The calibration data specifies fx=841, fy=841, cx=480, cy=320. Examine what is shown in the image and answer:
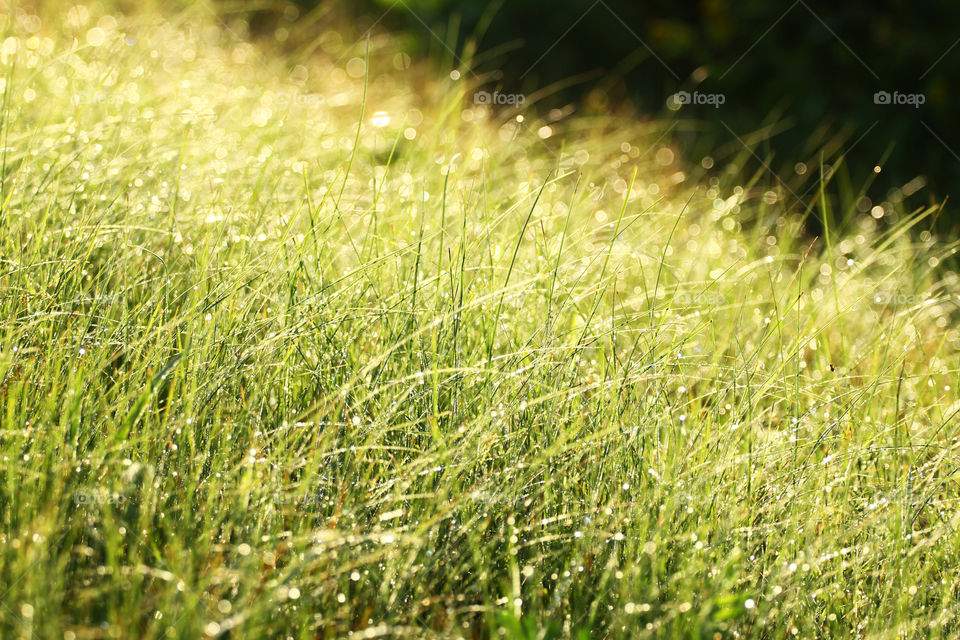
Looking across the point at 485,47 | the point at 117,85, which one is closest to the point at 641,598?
the point at 117,85

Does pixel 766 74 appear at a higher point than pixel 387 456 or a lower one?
higher

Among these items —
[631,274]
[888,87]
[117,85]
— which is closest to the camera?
[631,274]

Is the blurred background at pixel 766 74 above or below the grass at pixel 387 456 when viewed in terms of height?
above

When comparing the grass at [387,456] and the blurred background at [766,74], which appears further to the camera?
the blurred background at [766,74]

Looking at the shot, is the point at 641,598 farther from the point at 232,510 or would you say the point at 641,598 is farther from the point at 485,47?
the point at 485,47

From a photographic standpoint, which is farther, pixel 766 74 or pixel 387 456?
pixel 766 74

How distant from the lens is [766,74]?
6.07 meters

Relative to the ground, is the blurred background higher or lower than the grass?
higher

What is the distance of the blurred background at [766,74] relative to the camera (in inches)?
214

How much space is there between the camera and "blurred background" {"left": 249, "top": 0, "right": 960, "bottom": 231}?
5430 millimetres

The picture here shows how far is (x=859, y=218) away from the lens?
471 cm

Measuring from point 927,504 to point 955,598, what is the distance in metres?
0.19

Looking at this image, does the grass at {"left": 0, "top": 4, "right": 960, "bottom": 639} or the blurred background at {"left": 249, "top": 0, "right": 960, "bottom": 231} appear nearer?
the grass at {"left": 0, "top": 4, "right": 960, "bottom": 639}

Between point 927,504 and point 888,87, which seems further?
point 888,87
